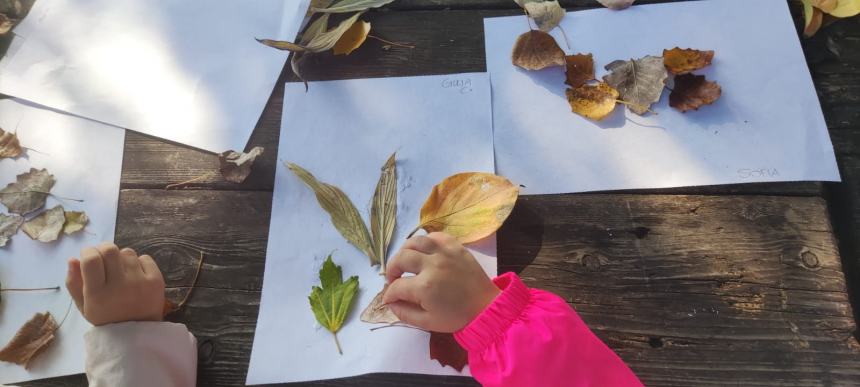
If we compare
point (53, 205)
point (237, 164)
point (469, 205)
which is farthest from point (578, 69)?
point (53, 205)

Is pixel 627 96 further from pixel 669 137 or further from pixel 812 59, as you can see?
pixel 812 59

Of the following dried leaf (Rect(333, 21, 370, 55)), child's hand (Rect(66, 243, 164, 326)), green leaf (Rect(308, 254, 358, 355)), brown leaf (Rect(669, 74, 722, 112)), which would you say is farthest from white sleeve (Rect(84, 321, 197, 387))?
brown leaf (Rect(669, 74, 722, 112))

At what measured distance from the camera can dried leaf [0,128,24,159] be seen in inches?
30.5

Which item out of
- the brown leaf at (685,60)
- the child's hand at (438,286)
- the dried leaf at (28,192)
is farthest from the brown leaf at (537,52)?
the dried leaf at (28,192)

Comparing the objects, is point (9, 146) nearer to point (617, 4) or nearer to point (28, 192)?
point (28, 192)

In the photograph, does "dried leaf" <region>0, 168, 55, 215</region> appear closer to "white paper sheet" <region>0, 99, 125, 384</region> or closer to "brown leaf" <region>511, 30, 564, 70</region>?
"white paper sheet" <region>0, 99, 125, 384</region>

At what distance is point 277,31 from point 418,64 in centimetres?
22

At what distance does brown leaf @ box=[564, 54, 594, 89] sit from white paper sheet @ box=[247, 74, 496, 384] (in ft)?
0.36

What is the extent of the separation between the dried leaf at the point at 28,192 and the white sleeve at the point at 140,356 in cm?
22

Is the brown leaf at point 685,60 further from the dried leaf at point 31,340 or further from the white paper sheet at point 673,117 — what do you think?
the dried leaf at point 31,340

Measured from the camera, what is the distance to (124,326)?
62cm

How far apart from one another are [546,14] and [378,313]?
469 millimetres

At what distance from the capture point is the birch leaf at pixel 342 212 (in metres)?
0.68

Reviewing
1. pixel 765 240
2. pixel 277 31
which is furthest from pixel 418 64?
pixel 765 240
